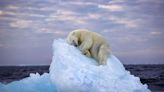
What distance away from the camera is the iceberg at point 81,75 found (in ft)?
28.2

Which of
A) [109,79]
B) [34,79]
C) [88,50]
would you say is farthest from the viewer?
[34,79]

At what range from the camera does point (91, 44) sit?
9.38 m

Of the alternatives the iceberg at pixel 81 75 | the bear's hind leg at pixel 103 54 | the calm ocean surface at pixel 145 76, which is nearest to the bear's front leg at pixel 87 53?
the iceberg at pixel 81 75

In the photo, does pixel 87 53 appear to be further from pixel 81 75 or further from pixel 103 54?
pixel 81 75

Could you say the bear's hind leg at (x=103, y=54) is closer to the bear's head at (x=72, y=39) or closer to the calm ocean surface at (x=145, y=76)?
the bear's head at (x=72, y=39)

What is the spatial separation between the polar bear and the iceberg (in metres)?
0.14

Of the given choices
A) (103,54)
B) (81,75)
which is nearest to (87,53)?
(103,54)

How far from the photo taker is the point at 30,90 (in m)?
9.53

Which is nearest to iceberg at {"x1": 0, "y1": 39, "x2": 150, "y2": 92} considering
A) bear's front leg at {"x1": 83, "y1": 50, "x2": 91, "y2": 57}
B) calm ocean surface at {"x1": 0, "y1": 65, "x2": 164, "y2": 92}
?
bear's front leg at {"x1": 83, "y1": 50, "x2": 91, "y2": 57}

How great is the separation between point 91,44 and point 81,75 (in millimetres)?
1101

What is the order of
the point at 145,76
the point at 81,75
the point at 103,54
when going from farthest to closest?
the point at 145,76 < the point at 103,54 < the point at 81,75

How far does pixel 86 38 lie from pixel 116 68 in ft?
3.55

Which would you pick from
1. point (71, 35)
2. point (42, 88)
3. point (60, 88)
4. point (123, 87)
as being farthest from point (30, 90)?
point (123, 87)

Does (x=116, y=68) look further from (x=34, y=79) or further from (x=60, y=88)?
(x=34, y=79)
